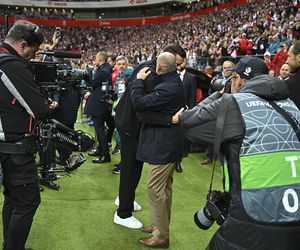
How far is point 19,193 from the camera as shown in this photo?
2826mm

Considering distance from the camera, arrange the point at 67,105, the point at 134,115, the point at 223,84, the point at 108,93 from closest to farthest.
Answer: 1. the point at 223,84
2. the point at 134,115
3. the point at 67,105
4. the point at 108,93

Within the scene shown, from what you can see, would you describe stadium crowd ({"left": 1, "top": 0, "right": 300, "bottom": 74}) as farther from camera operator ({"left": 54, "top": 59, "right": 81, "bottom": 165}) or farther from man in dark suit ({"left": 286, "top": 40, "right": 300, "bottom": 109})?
man in dark suit ({"left": 286, "top": 40, "right": 300, "bottom": 109})

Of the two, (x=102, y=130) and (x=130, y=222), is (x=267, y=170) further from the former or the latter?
(x=102, y=130)

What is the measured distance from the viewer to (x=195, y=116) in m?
2.13

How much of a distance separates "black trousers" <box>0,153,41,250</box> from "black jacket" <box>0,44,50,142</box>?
0.56 ft

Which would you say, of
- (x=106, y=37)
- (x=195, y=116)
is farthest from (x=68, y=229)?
(x=106, y=37)

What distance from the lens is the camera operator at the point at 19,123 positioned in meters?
2.69

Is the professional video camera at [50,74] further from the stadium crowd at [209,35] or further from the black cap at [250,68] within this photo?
the stadium crowd at [209,35]

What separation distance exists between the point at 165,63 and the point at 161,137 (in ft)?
2.07

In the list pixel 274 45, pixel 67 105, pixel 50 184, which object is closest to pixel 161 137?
pixel 50 184

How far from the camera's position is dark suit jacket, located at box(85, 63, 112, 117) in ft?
21.2

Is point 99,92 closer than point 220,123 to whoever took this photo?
No

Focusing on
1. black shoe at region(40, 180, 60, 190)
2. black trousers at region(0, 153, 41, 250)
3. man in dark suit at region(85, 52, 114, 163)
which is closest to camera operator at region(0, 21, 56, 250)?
black trousers at region(0, 153, 41, 250)

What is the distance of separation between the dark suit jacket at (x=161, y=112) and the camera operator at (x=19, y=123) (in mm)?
874
